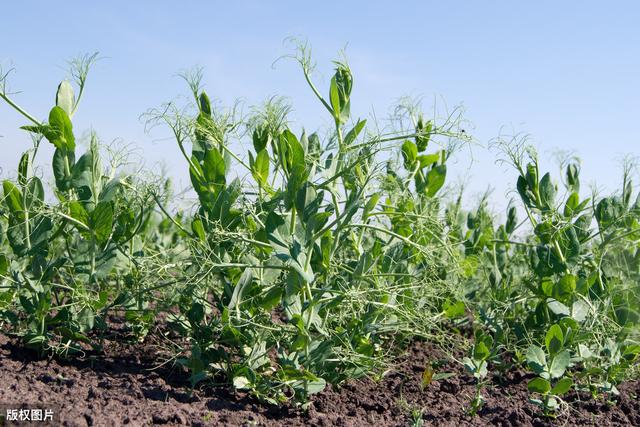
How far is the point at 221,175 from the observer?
2.89 m

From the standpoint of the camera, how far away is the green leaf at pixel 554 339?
3018 millimetres

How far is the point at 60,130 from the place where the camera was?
3.02 m

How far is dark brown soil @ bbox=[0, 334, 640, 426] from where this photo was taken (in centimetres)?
265

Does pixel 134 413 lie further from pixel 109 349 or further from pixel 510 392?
pixel 510 392

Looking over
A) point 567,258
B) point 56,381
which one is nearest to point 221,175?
point 56,381

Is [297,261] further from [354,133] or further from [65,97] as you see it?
[65,97]

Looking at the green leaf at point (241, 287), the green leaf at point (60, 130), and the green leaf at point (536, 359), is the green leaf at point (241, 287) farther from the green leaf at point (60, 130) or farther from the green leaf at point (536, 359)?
the green leaf at point (536, 359)

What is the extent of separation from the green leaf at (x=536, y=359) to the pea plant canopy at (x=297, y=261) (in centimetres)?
1

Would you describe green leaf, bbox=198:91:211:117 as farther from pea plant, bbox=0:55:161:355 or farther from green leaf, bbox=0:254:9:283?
green leaf, bbox=0:254:9:283

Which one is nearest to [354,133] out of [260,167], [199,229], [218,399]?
[260,167]

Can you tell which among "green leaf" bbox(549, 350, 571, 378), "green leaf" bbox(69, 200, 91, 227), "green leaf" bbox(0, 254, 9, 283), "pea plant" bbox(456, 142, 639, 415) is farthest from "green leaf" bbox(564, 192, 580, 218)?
"green leaf" bbox(0, 254, 9, 283)

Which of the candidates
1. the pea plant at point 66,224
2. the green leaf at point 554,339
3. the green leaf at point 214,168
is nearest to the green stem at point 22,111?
the pea plant at point 66,224

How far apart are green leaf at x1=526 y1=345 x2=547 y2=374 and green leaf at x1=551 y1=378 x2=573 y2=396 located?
0.09 m

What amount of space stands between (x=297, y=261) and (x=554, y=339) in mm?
1276
